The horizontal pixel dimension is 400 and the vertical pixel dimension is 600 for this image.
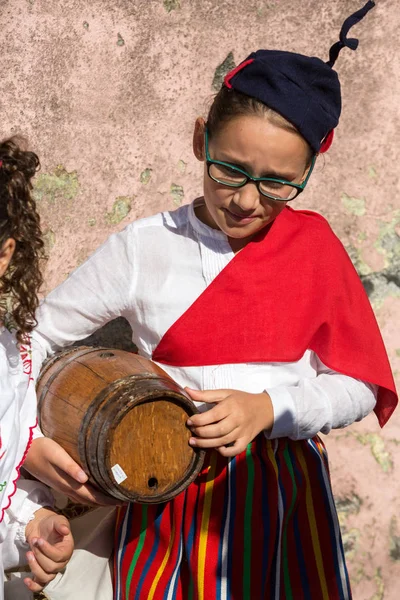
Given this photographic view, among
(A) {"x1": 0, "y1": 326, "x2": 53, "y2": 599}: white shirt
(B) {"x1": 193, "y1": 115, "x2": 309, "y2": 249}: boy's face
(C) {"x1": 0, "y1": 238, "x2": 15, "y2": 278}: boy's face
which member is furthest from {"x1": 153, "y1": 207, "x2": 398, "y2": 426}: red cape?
(C) {"x1": 0, "y1": 238, "x2": 15, "y2": 278}: boy's face

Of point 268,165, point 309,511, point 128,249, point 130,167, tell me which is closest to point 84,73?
point 130,167

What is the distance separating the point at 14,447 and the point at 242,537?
67 cm

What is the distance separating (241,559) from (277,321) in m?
0.67

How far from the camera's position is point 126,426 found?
6.55 feet

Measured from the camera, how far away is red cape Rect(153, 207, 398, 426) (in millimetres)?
2293

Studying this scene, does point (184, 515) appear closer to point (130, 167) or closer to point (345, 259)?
point (345, 259)

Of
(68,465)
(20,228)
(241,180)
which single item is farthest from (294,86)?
(68,465)

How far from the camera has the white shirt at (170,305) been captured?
2309 mm

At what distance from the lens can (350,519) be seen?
319cm

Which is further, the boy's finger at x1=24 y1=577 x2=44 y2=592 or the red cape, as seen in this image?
the red cape

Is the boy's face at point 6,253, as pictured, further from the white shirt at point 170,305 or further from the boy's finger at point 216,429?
the boy's finger at point 216,429

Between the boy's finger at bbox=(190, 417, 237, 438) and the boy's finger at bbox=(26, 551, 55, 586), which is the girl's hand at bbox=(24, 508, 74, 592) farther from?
the boy's finger at bbox=(190, 417, 237, 438)

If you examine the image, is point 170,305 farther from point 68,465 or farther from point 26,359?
point 68,465

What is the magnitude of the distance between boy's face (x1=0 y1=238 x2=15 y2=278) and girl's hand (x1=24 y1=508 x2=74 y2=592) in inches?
26.6
